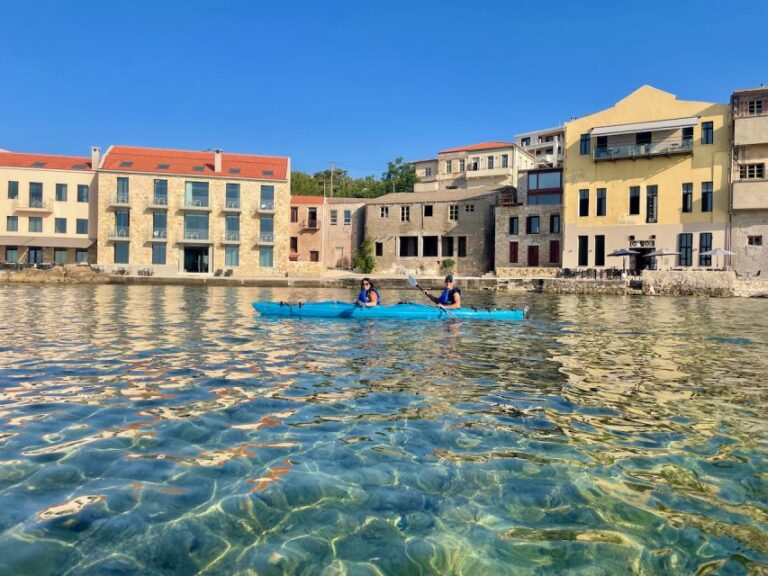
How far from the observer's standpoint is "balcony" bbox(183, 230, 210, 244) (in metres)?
52.8

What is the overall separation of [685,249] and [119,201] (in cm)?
4719

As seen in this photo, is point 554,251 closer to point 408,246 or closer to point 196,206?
point 408,246

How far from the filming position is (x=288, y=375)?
973cm

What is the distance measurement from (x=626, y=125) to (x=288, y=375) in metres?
42.2

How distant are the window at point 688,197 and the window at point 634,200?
316cm

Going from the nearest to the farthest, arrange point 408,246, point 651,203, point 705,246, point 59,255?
1. point 705,246
2. point 651,203
3. point 59,255
4. point 408,246

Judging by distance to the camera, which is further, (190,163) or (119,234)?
(190,163)

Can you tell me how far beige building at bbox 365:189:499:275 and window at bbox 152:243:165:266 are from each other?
1929cm

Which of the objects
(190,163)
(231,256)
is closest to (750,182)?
(231,256)

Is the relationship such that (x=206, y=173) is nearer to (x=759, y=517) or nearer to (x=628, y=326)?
(x=628, y=326)

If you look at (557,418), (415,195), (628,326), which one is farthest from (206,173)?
(557,418)

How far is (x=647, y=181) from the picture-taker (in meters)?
44.3

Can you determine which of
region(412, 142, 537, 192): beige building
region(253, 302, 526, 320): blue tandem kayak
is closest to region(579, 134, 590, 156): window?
region(412, 142, 537, 192): beige building

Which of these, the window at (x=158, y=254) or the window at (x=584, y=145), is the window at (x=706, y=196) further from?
the window at (x=158, y=254)
